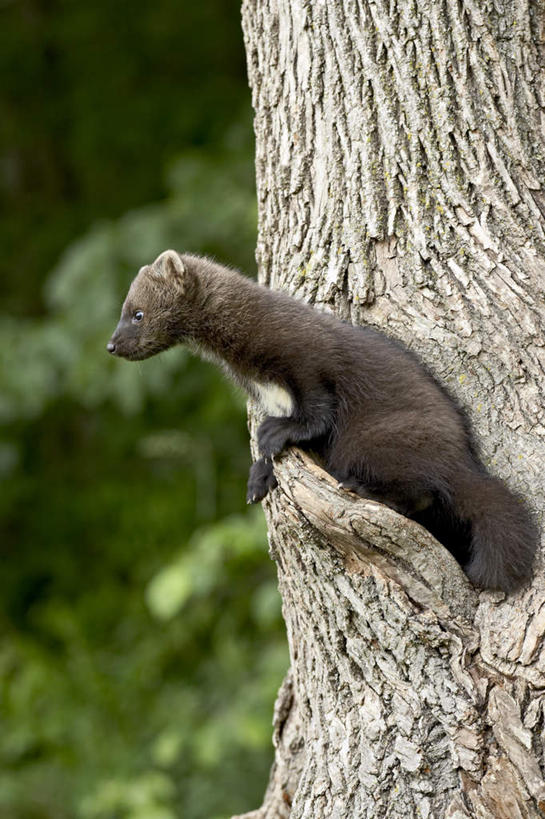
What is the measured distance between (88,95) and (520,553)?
25.0ft

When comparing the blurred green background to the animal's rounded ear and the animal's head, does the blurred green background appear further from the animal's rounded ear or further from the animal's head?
the animal's rounded ear

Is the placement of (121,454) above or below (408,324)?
below

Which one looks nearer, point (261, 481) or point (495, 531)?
point (495, 531)

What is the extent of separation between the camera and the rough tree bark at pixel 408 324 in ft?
9.49

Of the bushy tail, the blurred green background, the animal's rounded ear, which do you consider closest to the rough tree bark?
the bushy tail

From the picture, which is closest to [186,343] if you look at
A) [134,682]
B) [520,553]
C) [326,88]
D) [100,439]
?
[326,88]

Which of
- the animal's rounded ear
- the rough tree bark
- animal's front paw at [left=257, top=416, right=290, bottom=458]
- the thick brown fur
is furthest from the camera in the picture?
the animal's rounded ear

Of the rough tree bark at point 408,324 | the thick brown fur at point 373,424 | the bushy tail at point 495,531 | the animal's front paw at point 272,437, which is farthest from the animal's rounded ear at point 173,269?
the bushy tail at point 495,531

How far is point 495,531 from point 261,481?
0.81m

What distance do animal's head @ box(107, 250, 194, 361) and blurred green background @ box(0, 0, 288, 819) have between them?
212cm

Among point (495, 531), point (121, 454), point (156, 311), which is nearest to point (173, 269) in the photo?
point (156, 311)

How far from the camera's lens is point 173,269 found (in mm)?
4180

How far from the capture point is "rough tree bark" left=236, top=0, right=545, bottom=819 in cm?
289

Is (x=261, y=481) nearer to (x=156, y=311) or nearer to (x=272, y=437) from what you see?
(x=272, y=437)
